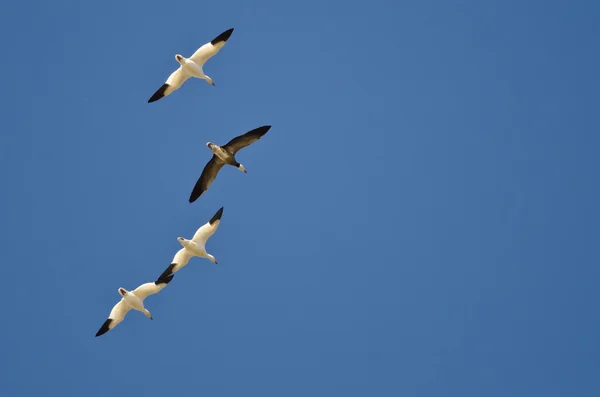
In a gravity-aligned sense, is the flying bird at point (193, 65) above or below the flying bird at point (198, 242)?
above

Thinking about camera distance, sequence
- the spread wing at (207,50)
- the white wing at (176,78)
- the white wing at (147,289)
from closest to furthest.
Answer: the spread wing at (207,50) → the white wing at (176,78) → the white wing at (147,289)

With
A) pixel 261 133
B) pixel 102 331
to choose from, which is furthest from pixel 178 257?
pixel 261 133

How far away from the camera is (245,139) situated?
2883 centimetres

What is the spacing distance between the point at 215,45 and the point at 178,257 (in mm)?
8519

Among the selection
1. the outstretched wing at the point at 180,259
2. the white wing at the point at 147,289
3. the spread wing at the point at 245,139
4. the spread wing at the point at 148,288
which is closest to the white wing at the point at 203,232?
the outstretched wing at the point at 180,259

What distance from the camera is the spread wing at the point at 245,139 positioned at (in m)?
28.5

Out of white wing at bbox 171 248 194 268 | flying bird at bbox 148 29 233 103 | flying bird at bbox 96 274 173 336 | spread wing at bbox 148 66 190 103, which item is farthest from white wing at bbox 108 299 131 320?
spread wing at bbox 148 66 190 103

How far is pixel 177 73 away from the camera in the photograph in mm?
30500

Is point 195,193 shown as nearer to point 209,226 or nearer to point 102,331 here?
point 209,226

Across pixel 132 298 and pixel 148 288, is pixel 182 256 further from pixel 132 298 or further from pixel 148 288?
pixel 132 298

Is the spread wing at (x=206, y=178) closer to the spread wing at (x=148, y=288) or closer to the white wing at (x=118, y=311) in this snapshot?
the spread wing at (x=148, y=288)

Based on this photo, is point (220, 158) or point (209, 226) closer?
point (220, 158)

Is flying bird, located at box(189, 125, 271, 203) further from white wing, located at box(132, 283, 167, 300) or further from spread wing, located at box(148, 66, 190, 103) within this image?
white wing, located at box(132, 283, 167, 300)

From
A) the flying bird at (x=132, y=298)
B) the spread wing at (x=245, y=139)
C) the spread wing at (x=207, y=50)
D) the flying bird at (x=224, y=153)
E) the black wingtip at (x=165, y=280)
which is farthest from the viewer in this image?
the flying bird at (x=132, y=298)
